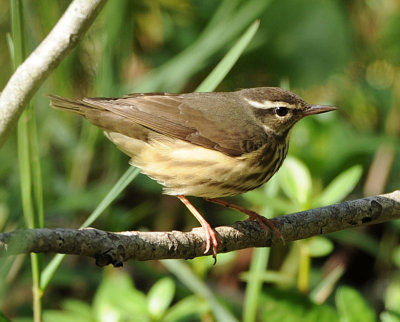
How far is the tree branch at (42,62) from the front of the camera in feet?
8.11

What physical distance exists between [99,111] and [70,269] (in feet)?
6.08

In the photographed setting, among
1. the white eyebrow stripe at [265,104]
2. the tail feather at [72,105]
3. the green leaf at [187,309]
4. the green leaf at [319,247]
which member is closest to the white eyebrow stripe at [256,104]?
the white eyebrow stripe at [265,104]

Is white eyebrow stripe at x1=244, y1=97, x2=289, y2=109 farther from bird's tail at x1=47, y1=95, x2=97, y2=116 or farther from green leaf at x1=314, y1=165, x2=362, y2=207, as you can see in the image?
bird's tail at x1=47, y1=95, x2=97, y2=116

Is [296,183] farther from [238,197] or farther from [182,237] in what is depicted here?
[238,197]

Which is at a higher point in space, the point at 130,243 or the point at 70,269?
the point at 70,269

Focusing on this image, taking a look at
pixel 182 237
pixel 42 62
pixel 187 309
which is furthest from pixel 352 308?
pixel 42 62

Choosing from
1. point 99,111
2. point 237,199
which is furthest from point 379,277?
point 99,111

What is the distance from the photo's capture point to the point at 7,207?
187 inches

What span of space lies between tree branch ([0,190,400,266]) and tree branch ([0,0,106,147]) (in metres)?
0.50

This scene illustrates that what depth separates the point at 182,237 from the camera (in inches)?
109

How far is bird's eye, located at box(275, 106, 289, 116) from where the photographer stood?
3756 mm

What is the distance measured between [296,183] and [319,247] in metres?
0.34

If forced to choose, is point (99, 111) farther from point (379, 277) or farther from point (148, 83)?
point (379, 277)

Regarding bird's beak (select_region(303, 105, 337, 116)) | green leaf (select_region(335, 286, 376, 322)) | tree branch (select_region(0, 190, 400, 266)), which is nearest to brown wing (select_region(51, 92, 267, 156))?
bird's beak (select_region(303, 105, 337, 116))
